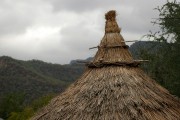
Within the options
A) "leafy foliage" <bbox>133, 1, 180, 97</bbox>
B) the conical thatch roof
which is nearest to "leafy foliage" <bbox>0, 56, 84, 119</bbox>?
"leafy foliage" <bbox>133, 1, 180, 97</bbox>

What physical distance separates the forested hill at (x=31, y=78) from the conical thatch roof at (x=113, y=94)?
1866 inches

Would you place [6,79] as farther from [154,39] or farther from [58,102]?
[58,102]

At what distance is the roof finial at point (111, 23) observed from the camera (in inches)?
373

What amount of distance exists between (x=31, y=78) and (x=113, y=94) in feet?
199

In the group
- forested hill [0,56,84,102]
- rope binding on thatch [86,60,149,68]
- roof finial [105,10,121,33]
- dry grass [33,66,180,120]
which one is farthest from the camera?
forested hill [0,56,84,102]

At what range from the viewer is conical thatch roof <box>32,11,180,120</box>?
7.70 metres

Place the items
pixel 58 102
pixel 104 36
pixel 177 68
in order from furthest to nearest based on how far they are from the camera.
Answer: pixel 177 68 < pixel 104 36 < pixel 58 102

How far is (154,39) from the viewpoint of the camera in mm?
16297

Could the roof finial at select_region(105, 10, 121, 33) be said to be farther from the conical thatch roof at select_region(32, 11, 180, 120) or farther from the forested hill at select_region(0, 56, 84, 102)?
the forested hill at select_region(0, 56, 84, 102)

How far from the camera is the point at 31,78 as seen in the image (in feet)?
222

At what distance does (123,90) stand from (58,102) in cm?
148

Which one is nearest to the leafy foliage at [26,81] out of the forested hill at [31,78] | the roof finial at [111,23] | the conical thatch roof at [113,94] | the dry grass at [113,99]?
the forested hill at [31,78]

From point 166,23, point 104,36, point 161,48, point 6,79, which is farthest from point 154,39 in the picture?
point 6,79

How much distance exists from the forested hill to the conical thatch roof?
→ 155 feet
